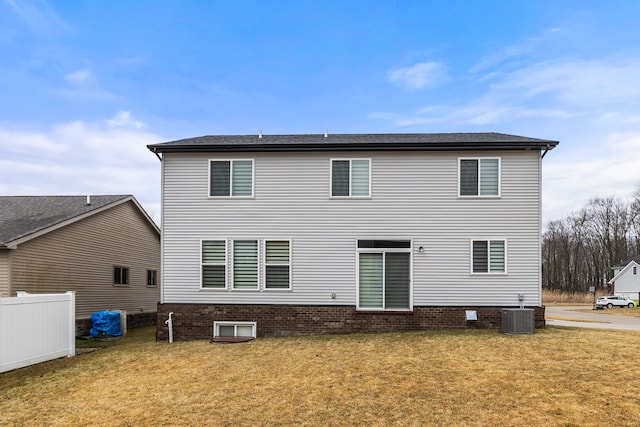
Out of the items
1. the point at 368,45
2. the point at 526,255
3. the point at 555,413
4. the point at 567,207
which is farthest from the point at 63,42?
the point at 567,207

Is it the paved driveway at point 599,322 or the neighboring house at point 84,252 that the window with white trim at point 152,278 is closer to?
the neighboring house at point 84,252

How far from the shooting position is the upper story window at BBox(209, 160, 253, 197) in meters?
13.8

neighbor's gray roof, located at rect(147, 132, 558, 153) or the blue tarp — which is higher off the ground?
neighbor's gray roof, located at rect(147, 132, 558, 153)

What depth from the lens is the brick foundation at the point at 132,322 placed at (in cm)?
1592

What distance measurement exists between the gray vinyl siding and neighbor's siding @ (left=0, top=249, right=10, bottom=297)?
4.70 meters

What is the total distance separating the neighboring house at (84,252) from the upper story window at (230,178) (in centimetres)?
596

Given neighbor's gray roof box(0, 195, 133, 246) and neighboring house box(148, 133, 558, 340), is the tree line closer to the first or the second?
neighboring house box(148, 133, 558, 340)

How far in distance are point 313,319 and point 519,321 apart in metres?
5.40

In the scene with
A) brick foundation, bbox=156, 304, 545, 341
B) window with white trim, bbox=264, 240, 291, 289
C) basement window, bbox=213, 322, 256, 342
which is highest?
window with white trim, bbox=264, 240, 291, 289

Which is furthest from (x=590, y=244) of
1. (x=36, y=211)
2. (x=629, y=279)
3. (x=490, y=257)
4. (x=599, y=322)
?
(x=36, y=211)

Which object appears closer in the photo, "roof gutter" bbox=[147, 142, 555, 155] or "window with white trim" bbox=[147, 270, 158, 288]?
"roof gutter" bbox=[147, 142, 555, 155]

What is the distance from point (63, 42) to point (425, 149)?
537 inches

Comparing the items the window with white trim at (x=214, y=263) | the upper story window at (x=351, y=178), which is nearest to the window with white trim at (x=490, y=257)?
the upper story window at (x=351, y=178)

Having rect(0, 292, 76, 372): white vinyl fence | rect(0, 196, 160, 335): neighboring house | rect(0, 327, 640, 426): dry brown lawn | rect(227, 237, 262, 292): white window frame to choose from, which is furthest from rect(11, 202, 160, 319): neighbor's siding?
rect(227, 237, 262, 292): white window frame
